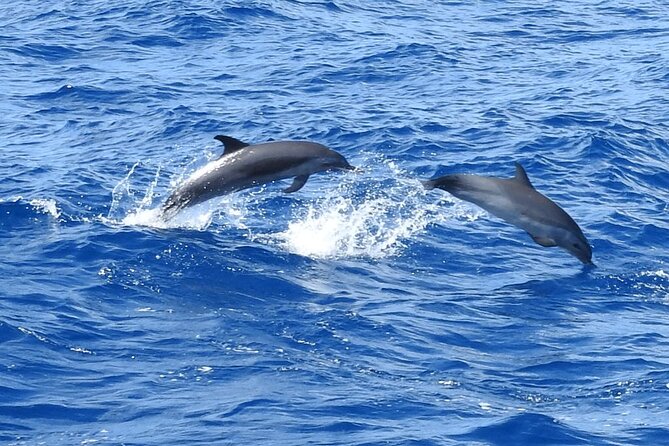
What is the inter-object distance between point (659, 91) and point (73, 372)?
52.3 feet

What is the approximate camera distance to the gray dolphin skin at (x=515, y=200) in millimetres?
15688

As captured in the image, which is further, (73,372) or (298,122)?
(298,122)

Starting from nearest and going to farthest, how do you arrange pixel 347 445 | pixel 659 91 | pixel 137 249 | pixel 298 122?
pixel 347 445, pixel 137 249, pixel 298 122, pixel 659 91

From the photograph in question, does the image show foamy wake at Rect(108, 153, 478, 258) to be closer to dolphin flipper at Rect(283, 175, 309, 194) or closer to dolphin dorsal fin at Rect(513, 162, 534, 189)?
dolphin flipper at Rect(283, 175, 309, 194)

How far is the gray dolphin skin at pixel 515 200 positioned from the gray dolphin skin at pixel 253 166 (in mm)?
1644

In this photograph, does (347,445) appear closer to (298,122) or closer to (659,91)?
(298,122)

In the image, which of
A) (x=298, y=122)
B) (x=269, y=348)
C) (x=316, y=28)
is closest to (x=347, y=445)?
(x=269, y=348)

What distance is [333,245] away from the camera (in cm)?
1734

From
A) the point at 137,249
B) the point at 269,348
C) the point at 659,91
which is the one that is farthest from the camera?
the point at 659,91

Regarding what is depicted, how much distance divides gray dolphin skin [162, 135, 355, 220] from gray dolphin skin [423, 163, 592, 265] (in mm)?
1644

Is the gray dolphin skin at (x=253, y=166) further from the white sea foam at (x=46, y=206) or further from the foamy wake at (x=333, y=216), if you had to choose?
the white sea foam at (x=46, y=206)

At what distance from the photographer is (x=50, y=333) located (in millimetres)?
13695

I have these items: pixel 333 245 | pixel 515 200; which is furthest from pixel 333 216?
pixel 515 200

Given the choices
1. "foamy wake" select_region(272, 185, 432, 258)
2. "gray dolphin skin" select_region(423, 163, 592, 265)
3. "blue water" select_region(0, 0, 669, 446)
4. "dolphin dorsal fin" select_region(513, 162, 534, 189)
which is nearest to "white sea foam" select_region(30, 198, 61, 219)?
"blue water" select_region(0, 0, 669, 446)
